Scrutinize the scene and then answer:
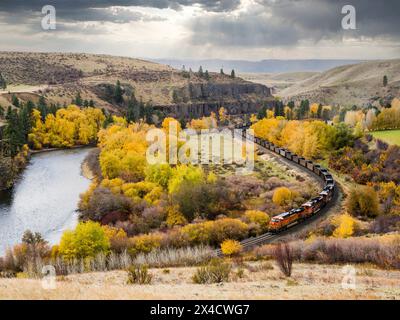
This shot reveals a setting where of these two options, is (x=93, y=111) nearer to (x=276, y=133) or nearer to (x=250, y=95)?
(x=276, y=133)

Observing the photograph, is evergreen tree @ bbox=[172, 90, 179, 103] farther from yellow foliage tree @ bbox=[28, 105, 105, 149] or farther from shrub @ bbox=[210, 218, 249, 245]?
shrub @ bbox=[210, 218, 249, 245]

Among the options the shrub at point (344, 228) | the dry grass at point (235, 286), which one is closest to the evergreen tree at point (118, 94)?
the shrub at point (344, 228)

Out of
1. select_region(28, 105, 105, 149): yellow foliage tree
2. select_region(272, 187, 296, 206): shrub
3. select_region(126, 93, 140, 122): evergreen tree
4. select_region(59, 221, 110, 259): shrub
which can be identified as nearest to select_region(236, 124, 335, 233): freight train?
select_region(272, 187, 296, 206): shrub

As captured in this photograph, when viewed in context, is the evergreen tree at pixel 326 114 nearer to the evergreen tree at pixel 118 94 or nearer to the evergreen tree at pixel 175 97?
the evergreen tree at pixel 175 97

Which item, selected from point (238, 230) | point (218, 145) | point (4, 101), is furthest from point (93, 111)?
point (238, 230)

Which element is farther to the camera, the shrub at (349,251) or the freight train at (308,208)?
the freight train at (308,208)

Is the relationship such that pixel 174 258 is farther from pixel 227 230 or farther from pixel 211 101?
pixel 211 101
